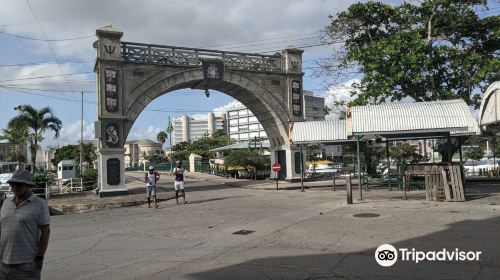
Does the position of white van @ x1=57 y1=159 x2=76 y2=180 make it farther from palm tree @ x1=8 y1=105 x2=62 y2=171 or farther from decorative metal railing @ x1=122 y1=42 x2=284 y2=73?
decorative metal railing @ x1=122 y1=42 x2=284 y2=73

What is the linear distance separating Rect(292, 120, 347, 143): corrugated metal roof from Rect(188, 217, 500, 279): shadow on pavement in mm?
13341

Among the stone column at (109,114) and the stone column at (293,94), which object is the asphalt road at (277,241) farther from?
the stone column at (293,94)

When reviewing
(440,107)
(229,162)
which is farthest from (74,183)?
(440,107)

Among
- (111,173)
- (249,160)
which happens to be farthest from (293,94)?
(111,173)

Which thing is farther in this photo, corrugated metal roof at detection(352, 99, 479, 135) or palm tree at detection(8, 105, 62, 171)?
palm tree at detection(8, 105, 62, 171)

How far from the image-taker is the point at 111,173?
83.5ft

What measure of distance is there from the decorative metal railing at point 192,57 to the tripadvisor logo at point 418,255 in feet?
70.9

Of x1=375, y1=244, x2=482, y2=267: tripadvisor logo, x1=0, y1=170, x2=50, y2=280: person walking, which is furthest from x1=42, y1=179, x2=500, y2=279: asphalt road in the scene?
x1=0, y1=170, x2=50, y2=280: person walking

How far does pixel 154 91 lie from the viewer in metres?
27.4

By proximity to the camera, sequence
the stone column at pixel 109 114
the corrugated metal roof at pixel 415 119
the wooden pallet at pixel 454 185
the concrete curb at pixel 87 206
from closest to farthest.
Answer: the wooden pallet at pixel 454 185 < the corrugated metal roof at pixel 415 119 < the concrete curb at pixel 87 206 < the stone column at pixel 109 114

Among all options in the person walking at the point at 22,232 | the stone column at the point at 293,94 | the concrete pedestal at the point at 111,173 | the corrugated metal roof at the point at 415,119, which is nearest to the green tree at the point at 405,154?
the stone column at the point at 293,94

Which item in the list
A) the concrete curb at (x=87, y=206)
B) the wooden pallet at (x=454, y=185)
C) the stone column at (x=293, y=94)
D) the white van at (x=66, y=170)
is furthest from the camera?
the white van at (x=66, y=170)

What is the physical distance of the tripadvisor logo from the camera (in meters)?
7.52

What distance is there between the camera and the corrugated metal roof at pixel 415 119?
17.5m
